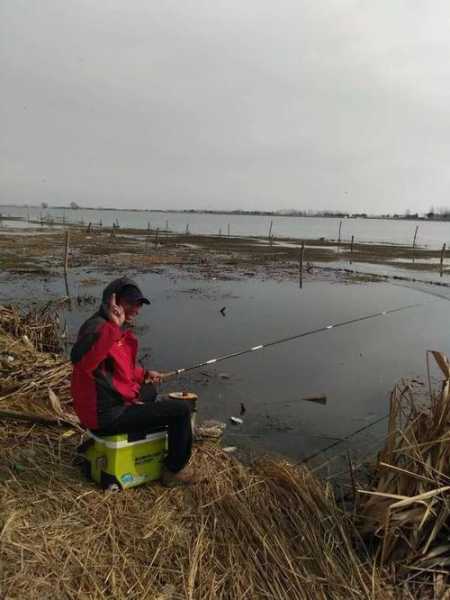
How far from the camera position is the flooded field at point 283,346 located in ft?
22.7

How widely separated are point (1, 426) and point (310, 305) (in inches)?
523

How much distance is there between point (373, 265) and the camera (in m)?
32.5

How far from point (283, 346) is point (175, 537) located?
27.0 feet

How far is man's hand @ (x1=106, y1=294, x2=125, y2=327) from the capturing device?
10.8 feet

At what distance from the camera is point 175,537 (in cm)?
320

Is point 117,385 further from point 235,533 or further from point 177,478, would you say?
point 235,533

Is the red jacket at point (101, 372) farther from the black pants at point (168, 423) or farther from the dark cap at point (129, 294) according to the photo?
the dark cap at point (129, 294)

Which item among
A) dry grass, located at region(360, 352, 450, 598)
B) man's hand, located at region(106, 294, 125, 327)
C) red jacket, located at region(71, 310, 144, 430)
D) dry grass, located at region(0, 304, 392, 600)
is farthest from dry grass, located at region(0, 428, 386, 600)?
man's hand, located at region(106, 294, 125, 327)


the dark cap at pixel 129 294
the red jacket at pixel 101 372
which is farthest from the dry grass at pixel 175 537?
the dark cap at pixel 129 294

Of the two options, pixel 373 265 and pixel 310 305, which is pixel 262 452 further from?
pixel 373 265

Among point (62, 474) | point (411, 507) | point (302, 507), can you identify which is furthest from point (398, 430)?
point (62, 474)

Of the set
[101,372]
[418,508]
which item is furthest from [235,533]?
[101,372]

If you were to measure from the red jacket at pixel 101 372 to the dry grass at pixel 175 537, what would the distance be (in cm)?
72

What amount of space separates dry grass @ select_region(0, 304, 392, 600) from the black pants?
33 cm
